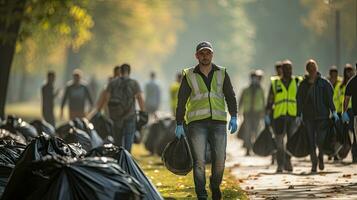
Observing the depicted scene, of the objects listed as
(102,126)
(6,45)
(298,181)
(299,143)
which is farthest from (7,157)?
(6,45)

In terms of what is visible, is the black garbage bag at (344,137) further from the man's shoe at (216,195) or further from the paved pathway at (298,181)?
the man's shoe at (216,195)

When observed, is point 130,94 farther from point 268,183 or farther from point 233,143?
point 233,143

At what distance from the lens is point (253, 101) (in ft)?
79.2

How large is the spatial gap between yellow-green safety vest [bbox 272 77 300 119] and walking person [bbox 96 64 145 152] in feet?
7.66

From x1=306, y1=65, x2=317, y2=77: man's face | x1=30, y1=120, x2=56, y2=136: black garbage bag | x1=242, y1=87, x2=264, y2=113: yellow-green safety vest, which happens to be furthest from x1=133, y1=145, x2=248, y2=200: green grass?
x1=242, y1=87, x2=264, y2=113: yellow-green safety vest

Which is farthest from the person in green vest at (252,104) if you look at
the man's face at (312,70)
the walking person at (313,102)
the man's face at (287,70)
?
the man's face at (312,70)

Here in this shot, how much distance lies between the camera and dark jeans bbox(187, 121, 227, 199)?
12359mm

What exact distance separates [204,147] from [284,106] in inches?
215

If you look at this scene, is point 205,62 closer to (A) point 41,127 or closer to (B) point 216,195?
(B) point 216,195

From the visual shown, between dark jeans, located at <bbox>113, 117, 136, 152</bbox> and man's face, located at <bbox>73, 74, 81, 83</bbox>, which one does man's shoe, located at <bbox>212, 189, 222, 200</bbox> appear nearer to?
dark jeans, located at <bbox>113, 117, 136, 152</bbox>

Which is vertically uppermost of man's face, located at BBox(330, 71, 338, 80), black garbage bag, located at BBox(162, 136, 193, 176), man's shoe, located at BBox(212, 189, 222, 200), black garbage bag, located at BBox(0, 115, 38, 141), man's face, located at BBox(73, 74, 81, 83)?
man's face, located at BBox(73, 74, 81, 83)

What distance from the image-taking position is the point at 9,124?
64.7 ft

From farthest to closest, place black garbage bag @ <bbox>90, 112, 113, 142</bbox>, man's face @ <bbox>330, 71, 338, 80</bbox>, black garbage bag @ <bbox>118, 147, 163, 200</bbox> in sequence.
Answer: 1. black garbage bag @ <bbox>90, 112, 113, 142</bbox>
2. man's face @ <bbox>330, 71, 338, 80</bbox>
3. black garbage bag @ <bbox>118, 147, 163, 200</bbox>

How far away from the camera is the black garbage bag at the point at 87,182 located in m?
9.00
